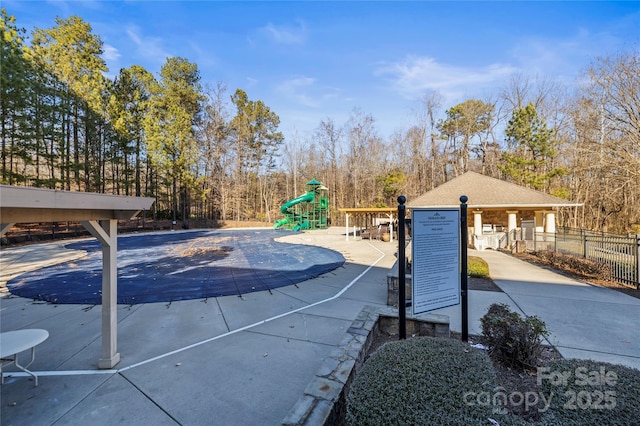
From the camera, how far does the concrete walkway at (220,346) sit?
103 inches

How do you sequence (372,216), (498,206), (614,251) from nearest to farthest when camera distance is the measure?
(614,251), (498,206), (372,216)

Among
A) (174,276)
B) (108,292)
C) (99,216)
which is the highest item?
(99,216)

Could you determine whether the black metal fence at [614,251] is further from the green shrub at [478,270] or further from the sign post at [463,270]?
the sign post at [463,270]

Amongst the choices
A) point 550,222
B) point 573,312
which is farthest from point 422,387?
point 550,222

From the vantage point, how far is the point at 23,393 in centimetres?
281

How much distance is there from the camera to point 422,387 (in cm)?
185

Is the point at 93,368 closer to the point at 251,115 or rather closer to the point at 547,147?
the point at 547,147

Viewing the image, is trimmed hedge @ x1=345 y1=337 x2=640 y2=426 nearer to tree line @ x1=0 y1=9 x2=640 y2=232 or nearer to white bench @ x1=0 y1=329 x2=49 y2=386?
white bench @ x1=0 y1=329 x2=49 y2=386

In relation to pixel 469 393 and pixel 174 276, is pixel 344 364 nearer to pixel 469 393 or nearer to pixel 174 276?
pixel 469 393

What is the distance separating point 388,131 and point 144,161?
25.7 metres

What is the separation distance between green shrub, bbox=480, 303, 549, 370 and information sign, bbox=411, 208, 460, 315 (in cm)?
52

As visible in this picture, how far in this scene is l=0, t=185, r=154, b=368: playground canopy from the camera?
235cm

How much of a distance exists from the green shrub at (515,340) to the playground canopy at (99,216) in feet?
14.4

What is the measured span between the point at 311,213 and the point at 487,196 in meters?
15.7
